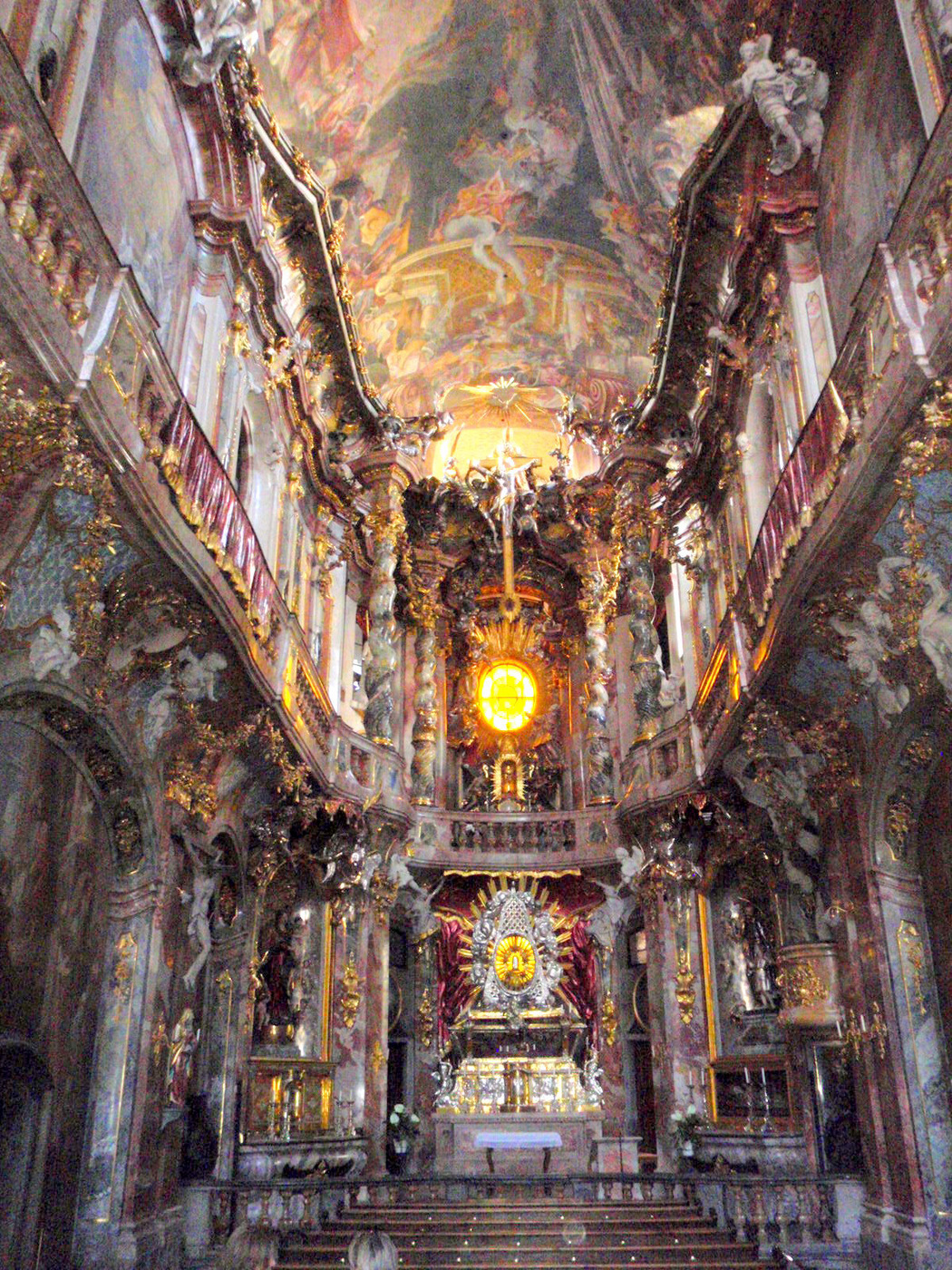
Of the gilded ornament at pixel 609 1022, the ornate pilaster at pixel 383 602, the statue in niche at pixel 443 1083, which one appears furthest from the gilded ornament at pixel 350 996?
the gilded ornament at pixel 609 1022

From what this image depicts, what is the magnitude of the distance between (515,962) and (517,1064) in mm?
2010

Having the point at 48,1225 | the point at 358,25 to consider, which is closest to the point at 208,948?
the point at 48,1225

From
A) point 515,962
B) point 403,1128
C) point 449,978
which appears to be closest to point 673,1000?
point 515,962

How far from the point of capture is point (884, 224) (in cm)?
1101

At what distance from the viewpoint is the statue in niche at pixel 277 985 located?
16.6 m

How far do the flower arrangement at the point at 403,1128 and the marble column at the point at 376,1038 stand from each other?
0.80 feet

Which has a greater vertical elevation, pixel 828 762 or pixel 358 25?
pixel 358 25

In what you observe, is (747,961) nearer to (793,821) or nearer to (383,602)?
(793,821)

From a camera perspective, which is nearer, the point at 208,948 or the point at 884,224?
the point at 884,224

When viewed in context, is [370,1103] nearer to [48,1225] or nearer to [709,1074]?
[709,1074]

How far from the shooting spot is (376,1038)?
18344mm

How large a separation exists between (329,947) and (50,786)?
863 centimetres

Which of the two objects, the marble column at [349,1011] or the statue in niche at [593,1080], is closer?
the marble column at [349,1011]

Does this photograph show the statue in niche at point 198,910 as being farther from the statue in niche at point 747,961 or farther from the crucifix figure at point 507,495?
the crucifix figure at point 507,495
